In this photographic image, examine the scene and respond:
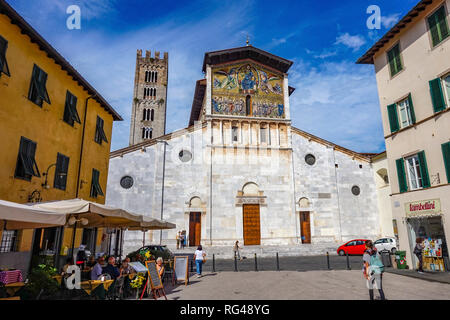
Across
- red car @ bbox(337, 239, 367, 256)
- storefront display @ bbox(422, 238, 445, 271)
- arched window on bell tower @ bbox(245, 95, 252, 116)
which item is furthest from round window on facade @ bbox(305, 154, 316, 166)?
storefront display @ bbox(422, 238, 445, 271)

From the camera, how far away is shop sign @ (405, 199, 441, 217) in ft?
44.4

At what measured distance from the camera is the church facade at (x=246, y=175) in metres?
27.2

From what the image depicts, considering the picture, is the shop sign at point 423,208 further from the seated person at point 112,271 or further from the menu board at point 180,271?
the seated person at point 112,271

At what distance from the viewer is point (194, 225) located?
2725cm

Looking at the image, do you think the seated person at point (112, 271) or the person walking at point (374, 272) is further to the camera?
the seated person at point (112, 271)

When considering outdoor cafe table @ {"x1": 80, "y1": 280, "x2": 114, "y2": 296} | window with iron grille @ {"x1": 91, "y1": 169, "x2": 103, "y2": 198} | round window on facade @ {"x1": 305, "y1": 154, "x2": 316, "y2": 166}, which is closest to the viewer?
outdoor cafe table @ {"x1": 80, "y1": 280, "x2": 114, "y2": 296}

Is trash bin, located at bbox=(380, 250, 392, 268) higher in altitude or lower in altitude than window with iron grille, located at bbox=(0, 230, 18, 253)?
lower

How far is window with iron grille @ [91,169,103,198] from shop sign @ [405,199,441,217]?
17153 mm

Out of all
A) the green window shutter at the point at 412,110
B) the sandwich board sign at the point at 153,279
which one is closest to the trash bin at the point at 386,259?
the green window shutter at the point at 412,110

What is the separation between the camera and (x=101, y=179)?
1911cm

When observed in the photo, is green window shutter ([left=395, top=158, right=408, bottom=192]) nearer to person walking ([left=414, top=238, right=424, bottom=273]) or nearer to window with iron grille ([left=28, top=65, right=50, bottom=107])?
person walking ([left=414, top=238, right=424, bottom=273])

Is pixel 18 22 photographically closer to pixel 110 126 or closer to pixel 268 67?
pixel 110 126

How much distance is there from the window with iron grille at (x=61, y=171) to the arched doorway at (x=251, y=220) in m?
17.0

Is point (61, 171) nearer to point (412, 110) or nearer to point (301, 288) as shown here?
point (301, 288)
